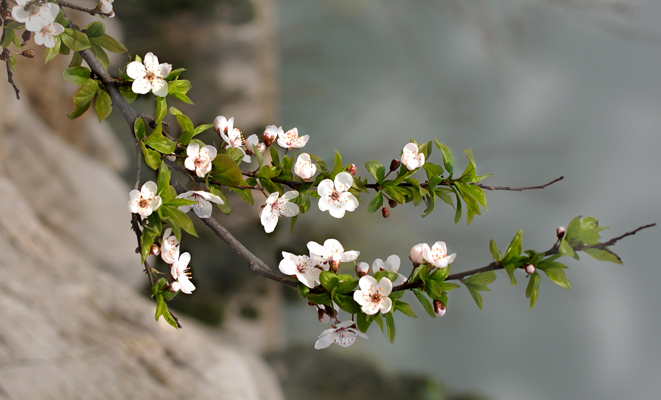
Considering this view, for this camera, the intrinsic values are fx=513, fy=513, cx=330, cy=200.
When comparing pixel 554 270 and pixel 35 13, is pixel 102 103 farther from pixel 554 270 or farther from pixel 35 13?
pixel 554 270

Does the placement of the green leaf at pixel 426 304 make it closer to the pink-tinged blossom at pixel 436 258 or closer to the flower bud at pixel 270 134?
the pink-tinged blossom at pixel 436 258

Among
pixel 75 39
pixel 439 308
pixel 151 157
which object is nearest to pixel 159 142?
pixel 151 157

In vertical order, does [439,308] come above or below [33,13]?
below

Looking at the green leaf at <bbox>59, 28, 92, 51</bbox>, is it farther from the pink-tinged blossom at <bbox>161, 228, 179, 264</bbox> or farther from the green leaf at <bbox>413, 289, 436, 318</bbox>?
the green leaf at <bbox>413, 289, 436, 318</bbox>

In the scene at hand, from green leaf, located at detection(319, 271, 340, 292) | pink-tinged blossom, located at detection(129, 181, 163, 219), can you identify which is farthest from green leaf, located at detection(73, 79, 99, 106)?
green leaf, located at detection(319, 271, 340, 292)

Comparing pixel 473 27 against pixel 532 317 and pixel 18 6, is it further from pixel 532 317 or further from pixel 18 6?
pixel 18 6

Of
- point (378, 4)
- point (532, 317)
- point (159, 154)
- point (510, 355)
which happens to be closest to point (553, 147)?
point (532, 317)

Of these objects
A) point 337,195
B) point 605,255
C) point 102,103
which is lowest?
point 605,255
